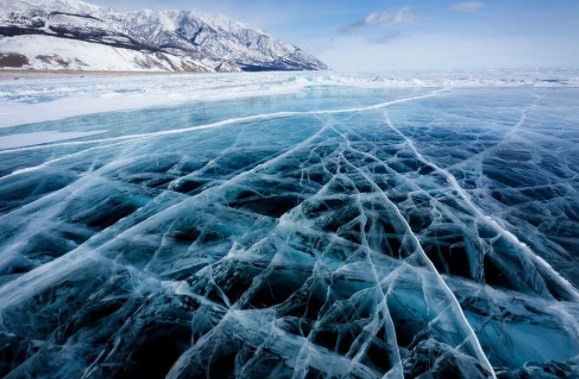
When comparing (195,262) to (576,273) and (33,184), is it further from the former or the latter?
(33,184)

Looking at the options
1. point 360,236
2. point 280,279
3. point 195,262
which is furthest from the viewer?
point 360,236

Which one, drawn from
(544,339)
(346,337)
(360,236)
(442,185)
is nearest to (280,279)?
(346,337)

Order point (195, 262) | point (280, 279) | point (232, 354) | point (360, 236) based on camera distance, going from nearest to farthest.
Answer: point (232, 354)
point (280, 279)
point (195, 262)
point (360, 236)

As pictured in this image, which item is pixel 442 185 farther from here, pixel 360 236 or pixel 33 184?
pixel 33 184

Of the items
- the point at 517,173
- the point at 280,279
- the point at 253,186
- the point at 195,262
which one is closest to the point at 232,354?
the point at 280,279

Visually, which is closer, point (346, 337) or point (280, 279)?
point (346, 337)

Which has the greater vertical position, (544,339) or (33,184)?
(33,184)
